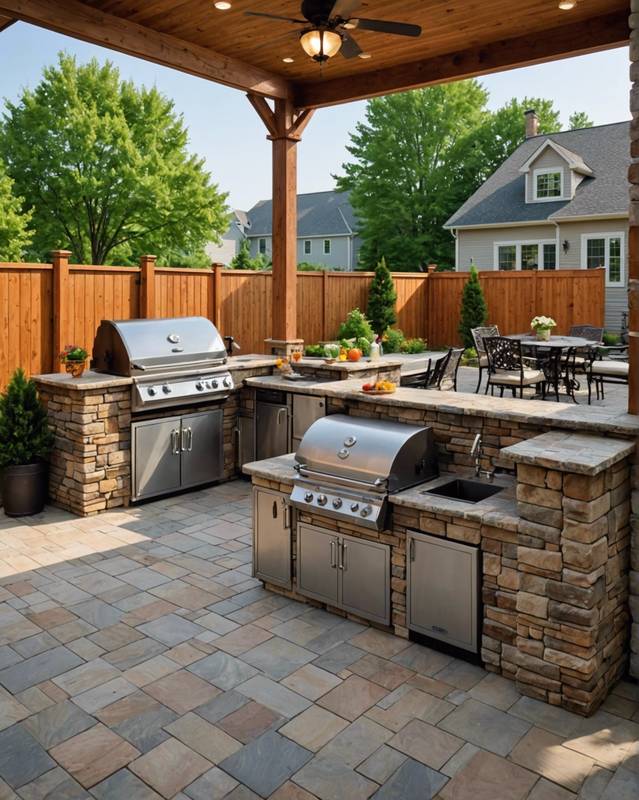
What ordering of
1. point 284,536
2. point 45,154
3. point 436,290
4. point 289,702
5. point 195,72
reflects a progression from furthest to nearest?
1. point 45,154
2. point 436,290
3. point 195,72
4. point 284,536
5. point 289,702

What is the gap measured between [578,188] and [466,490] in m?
15.8

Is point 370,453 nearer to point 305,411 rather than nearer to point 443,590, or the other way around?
point 443,590

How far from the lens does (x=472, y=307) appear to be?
14797mm

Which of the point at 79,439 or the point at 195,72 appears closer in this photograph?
the point at 79,439

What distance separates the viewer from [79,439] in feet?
19.1

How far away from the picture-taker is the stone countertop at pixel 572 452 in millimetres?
3086

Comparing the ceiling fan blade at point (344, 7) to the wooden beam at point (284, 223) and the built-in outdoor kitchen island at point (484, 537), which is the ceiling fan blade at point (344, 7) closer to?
the built-in outdoor kitchen island at point (484, 537)

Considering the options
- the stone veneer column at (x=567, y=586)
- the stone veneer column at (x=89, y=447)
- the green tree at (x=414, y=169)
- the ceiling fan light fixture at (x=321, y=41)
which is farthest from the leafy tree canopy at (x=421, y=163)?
the stone veneer column at (x=567, y=586)

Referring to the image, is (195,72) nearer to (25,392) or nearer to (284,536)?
(25,392)

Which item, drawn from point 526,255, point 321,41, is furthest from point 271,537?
point 526,255

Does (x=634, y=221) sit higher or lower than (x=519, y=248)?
lower

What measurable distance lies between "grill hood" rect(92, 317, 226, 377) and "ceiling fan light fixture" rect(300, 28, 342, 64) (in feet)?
8.84

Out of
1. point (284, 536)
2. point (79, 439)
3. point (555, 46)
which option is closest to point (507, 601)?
point (284, 536)

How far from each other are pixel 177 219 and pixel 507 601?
19.5 metres
